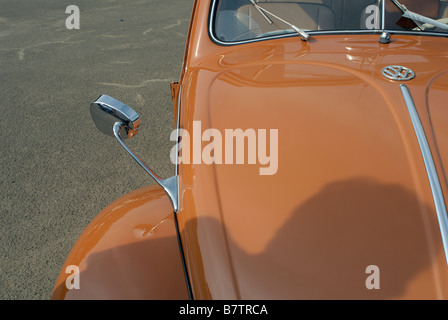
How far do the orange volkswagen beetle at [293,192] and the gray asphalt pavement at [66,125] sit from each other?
1168mm

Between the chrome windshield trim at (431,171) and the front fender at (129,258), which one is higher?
the chrome windshield trim at (431,171)

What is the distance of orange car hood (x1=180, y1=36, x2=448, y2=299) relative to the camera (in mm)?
1011

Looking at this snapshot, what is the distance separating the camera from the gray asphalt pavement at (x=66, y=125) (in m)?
2.44

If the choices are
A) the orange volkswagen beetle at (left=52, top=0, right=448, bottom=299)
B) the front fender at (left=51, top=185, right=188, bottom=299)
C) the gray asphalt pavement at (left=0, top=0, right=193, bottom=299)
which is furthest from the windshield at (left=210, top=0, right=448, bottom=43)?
the gray asphalt pavement at (left=0, top=0, right=193, bottom=299)

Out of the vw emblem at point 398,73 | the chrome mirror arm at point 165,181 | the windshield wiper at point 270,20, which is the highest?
the windshield wiper at point 270,20

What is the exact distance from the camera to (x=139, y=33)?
610 cm

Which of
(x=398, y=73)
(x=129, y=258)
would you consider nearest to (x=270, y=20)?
(x=398, y=73)

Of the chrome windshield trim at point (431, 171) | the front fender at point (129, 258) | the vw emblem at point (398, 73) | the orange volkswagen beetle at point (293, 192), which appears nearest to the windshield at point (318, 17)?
the orange volkswagen beetle at point (293, 192)

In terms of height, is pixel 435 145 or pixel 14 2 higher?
pixel 435 145

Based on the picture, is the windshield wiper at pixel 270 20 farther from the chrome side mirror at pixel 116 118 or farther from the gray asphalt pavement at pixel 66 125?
the gray asphalt pavement at pixel 66 125

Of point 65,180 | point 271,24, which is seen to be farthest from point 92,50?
point 271,24

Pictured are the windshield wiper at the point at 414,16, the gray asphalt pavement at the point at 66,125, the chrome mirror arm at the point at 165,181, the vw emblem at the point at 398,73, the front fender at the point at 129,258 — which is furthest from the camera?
the gray asphalt pavement at the point at 66,125

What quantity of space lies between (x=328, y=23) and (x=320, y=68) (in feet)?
1.70

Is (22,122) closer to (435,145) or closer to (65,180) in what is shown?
(65,180)
